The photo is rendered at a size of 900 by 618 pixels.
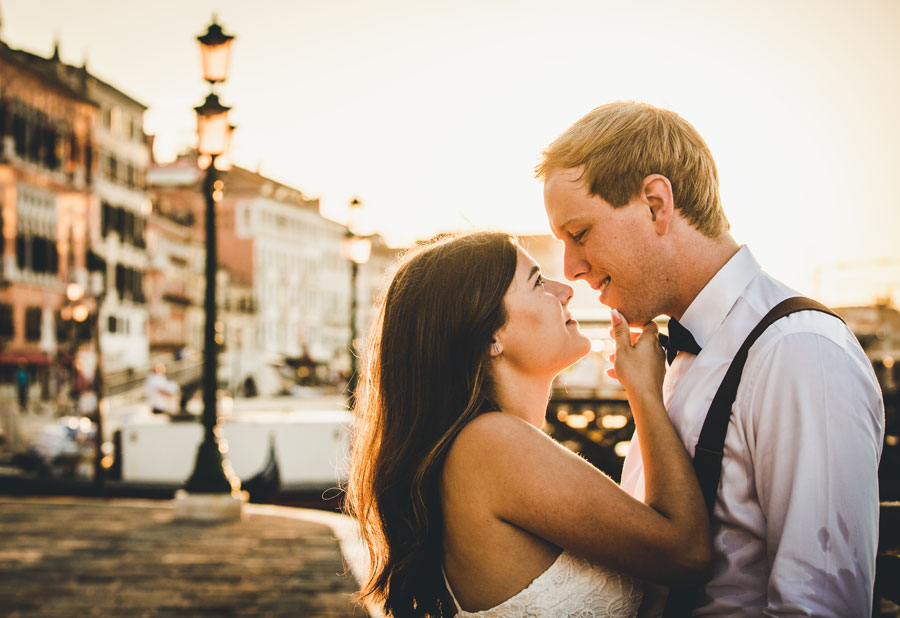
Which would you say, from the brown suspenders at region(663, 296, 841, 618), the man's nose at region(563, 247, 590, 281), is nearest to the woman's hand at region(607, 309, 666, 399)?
the man's nose at region(563, 247, 590, 281)

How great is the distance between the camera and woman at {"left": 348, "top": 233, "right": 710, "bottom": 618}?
209 centimetres

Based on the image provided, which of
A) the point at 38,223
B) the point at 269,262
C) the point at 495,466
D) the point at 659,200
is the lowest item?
the point at 495,466

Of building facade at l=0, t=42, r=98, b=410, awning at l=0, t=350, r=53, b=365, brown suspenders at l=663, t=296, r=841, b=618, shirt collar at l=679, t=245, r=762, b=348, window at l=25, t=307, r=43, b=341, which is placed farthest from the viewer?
window at l=25, t=307, r=43, b=341

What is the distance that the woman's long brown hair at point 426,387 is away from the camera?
7.60 ft

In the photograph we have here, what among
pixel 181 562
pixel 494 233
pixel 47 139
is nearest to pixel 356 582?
pixel 181 562

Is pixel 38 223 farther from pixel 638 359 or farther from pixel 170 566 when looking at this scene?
pixel 638 359

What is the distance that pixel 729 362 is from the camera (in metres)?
2.10

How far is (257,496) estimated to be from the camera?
1455 cm

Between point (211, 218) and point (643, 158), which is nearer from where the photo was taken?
point (643, 158)

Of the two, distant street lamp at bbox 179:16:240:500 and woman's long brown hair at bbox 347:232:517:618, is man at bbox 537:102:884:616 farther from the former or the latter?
distant street lamp at bbox 179:16:240:500

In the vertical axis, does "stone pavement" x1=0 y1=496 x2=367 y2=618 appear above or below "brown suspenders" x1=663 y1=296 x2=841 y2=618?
below

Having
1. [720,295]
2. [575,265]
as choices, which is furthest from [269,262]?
[720,295]

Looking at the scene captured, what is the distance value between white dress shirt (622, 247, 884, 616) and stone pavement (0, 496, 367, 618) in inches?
173

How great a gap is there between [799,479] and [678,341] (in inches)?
23.8
